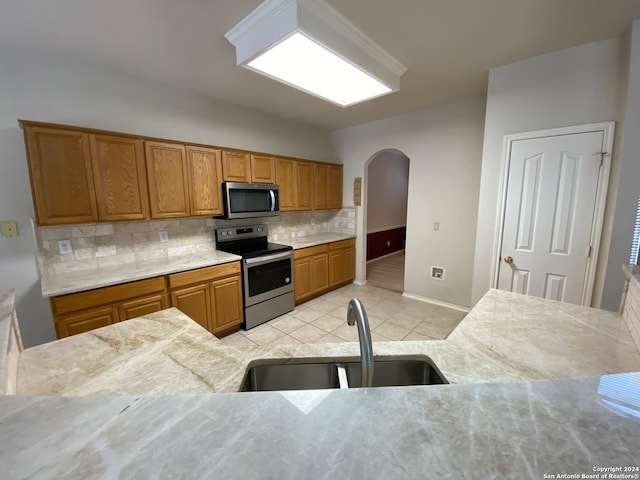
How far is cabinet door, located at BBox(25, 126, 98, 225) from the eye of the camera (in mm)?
1879

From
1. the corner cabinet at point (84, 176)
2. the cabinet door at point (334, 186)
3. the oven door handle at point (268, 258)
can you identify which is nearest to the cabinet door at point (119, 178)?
the corner cabinet at point (84, 176)

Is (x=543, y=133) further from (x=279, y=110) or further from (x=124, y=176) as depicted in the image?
(x=124, y=176)

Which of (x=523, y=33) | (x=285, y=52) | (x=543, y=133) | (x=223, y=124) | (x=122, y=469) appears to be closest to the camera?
(x=122, y=469)

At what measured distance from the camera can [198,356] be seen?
975mm

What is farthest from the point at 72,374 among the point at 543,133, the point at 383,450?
the point at 543,133

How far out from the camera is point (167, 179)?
2512 mm

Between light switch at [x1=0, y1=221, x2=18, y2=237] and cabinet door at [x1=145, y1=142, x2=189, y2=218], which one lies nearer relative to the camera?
light switch at [x1=0, y1=221, x2=18, y2=237]

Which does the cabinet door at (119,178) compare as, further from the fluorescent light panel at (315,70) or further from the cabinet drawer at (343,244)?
the cabinet drawer at (343,244)

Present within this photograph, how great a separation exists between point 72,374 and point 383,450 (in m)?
1.07

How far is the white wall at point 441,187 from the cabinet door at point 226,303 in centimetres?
251

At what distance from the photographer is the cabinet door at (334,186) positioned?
4277mm

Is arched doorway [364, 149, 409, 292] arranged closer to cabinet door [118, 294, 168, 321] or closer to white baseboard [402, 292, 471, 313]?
white baseboard [402, 292, 471, 313]

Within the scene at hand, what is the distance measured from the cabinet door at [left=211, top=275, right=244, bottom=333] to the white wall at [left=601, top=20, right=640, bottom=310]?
3.31m

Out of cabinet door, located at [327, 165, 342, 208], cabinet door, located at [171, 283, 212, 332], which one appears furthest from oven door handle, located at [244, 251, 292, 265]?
cabinet door, located at [327, 165, 342, 208]
